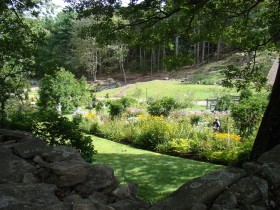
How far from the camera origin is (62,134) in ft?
23.0

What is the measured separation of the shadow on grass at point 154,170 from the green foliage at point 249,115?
130 inches

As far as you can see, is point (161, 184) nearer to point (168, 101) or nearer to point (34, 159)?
point (34, 159)

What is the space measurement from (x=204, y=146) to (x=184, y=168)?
2154mm

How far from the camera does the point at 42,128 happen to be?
7.23 metres

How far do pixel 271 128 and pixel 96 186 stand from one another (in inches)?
91.9

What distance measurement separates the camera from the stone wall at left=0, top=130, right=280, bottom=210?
223 centimetres

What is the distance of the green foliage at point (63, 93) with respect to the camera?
78.0 feet

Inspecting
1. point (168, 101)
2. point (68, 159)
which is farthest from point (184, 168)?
point (168, 101)

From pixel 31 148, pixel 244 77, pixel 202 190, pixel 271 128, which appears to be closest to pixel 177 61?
pixel 244 77

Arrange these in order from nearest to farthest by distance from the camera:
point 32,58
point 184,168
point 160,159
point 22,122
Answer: point 32,58, point 22,122, point 184,168, point 160,159

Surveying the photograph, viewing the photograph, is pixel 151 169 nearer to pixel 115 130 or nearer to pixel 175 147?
pixel 175 147

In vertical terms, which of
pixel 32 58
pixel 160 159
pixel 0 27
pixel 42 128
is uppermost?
pixel 0 27

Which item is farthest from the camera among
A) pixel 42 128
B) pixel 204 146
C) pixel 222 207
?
pixel 204 146

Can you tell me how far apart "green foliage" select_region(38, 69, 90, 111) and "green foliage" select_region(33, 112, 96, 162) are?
50.9ft
